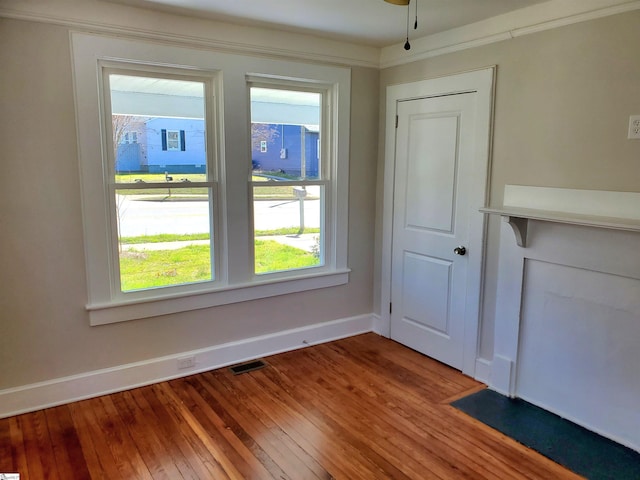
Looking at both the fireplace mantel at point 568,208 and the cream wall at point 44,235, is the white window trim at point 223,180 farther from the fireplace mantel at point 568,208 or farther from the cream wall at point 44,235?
the fireplace mantel at point 568,208

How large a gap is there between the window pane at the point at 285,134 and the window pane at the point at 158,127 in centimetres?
41

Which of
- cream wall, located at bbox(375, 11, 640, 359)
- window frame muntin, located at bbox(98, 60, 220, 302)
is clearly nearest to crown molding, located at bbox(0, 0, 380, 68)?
window frame muntin, located at bbox(98, 60, 220, 302)

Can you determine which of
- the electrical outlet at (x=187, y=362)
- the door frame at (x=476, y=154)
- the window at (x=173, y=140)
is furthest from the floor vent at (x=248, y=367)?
the window at (x=173, y=140)

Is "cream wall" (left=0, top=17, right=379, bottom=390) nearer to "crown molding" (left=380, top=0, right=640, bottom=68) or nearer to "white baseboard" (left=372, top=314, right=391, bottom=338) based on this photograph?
"white baseboard" (left=372, top=314, right=391, bottom=338)

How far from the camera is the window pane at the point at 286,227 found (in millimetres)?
3451

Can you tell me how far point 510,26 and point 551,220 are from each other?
4.12ft

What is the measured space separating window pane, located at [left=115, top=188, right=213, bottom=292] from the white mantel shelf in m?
1.90

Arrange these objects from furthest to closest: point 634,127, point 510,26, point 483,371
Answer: point 483,371 < point 510,26 < point 634,127

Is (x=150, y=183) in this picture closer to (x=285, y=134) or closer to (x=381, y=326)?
(x=285, y=134)

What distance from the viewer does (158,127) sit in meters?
2.99

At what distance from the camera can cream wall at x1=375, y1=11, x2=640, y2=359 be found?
7.62ft

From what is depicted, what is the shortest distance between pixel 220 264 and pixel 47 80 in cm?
153

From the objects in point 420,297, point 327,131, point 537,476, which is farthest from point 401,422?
point 327,131

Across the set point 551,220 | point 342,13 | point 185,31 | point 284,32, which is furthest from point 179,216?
point 551,220
